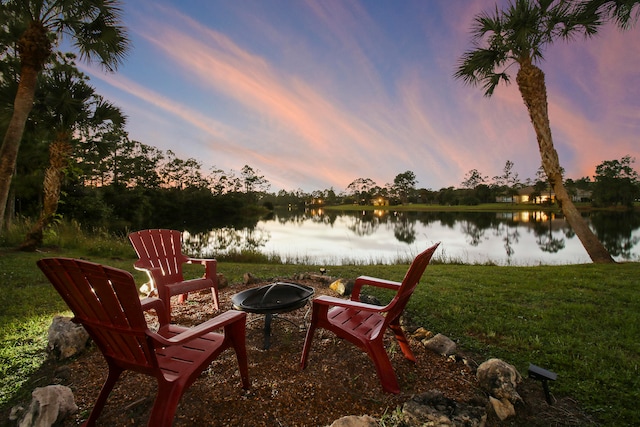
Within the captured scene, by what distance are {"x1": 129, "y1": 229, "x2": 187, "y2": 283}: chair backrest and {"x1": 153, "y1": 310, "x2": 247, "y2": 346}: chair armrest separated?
235 cm

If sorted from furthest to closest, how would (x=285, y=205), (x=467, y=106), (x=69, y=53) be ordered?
(x=285, y=205) → (x=467, y=106) → (x=69, y=53)

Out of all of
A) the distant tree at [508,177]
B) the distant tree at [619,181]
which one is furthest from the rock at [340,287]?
the distant tree at [508,177]

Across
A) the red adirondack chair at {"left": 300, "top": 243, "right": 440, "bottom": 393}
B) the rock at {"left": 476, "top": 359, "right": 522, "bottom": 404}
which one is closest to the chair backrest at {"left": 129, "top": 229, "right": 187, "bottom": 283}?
the red adirondack chair at {"left": 300, "top": 243, "right": 440, "bottom": 393}

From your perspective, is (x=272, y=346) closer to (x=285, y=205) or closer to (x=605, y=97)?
(x=605, y=97)

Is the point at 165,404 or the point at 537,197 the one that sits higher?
the point at 537,197

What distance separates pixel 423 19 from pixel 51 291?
12.1 metres

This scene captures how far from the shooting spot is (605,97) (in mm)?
11102

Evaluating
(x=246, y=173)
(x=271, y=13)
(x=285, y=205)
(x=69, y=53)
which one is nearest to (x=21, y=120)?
(x=271, y=13)

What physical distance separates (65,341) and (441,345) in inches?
132

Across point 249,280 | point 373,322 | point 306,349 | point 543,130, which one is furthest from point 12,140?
point 543,130

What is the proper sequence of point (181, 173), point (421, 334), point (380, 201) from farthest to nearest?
point (380, 201), point (181, 173), point (421, 334)

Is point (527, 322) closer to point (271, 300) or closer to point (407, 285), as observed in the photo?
point (407, 285)

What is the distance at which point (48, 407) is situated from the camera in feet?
5.87

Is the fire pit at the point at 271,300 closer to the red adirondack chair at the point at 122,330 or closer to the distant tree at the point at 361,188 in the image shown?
the red adirondack chair at the point at 122,330
